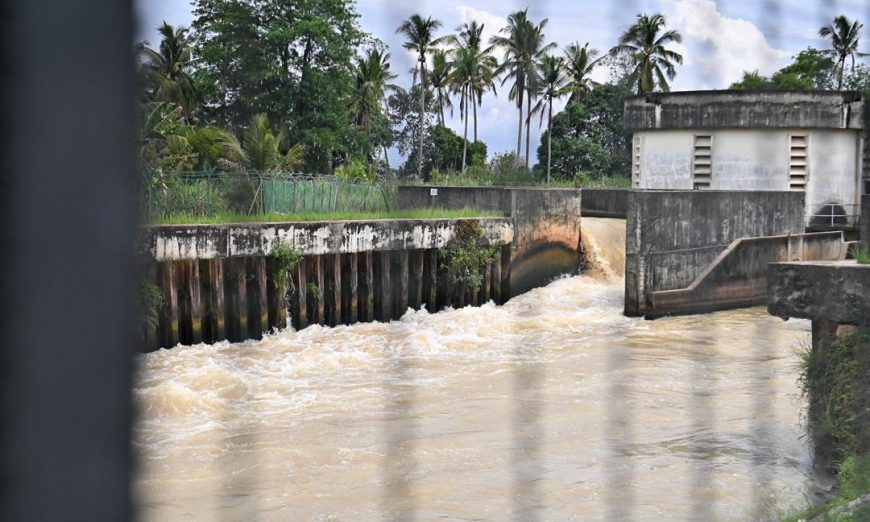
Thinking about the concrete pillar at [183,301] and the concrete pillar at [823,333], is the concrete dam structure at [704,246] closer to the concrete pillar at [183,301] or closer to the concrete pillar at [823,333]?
the concrete pillar at [183,301]

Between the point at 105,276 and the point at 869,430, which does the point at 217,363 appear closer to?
the point at 869,430

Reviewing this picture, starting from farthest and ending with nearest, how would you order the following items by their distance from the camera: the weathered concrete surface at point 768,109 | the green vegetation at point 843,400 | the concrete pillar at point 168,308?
the weathered concrete surface at point 768,109
the concrete pillar at point 168,308
the green vegetation at point 843,400

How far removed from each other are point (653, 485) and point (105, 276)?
4459 millimetres

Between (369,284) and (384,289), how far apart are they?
0.19 metres

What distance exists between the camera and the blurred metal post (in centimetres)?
37

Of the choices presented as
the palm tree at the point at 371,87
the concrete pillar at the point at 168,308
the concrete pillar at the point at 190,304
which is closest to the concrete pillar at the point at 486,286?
the concrete pillar at the point at 190,304

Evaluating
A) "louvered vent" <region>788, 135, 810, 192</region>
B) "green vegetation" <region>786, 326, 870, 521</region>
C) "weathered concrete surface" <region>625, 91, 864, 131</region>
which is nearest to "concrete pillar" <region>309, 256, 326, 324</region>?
"weathered concrete surface" <region>625, 91, 864, 131</region>

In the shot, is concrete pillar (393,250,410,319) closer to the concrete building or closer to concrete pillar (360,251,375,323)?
concrete pillar (360,251,375,323)

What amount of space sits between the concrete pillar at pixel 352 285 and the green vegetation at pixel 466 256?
121 cm

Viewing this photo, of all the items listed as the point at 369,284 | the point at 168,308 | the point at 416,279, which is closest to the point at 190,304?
the point at 168,308

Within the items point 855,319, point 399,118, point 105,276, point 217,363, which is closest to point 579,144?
point 217,363

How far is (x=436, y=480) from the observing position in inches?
183

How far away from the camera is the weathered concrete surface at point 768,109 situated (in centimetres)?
1216

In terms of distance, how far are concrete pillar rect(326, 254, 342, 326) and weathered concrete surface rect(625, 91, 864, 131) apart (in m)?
5.39
